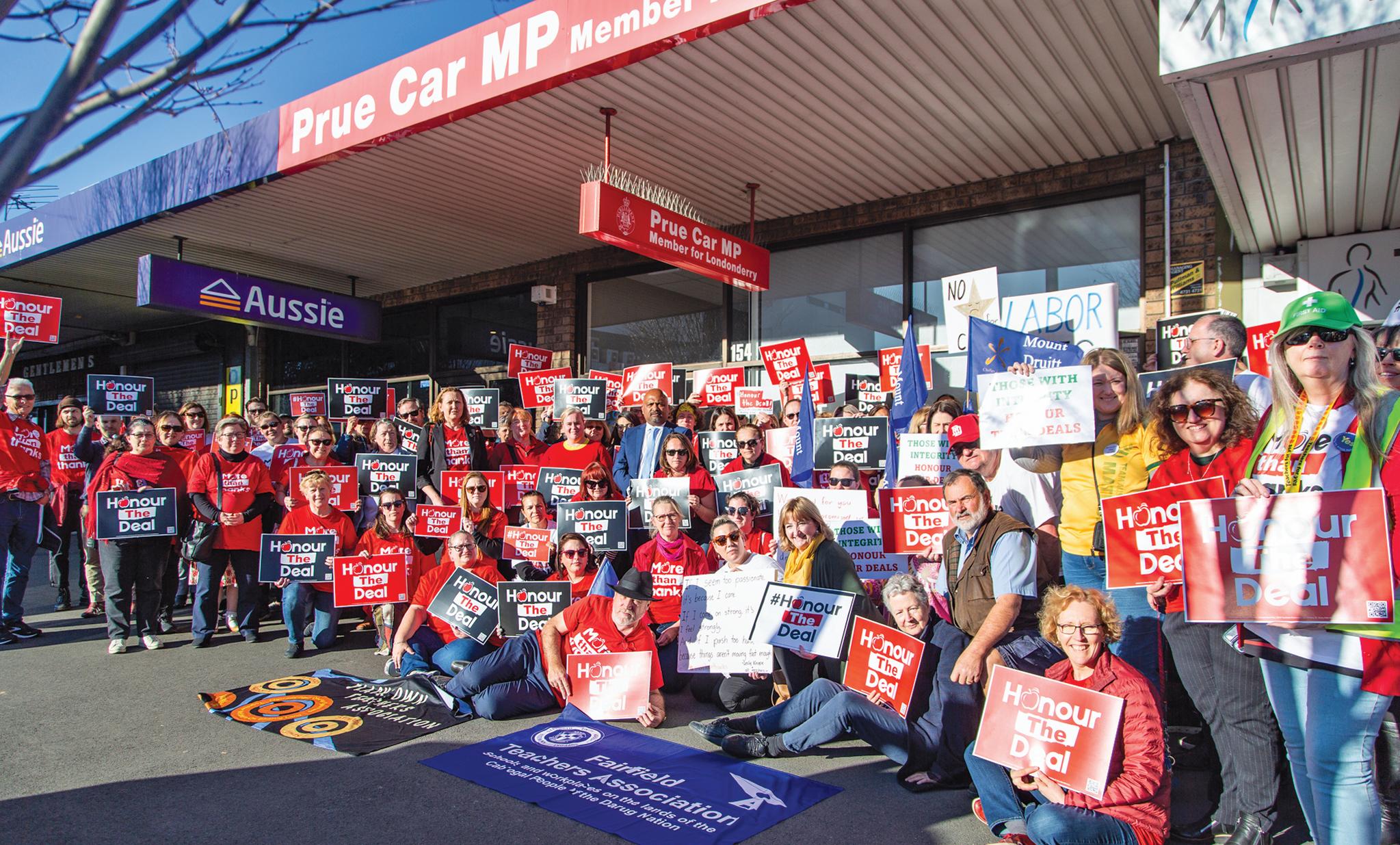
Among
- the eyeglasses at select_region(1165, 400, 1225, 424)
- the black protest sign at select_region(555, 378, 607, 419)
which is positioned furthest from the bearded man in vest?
the black protest sign at select_region(555, 378, 607, 419)

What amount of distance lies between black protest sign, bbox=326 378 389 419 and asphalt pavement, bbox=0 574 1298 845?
4197 mm

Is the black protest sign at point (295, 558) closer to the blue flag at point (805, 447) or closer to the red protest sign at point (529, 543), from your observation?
the red protest sign at point (529, 543)

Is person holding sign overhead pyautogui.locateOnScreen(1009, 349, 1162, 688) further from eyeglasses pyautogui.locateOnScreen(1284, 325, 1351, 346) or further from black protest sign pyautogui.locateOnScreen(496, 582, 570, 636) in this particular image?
black protest sign pyautogui.locateOnScreen(496, 582, 570, 636)

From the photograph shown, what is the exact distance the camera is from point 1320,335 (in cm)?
272

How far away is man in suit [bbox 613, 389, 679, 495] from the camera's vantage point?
7273mm

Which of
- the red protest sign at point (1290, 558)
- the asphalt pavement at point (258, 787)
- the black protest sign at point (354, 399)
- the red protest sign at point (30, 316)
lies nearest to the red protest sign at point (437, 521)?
the asphalt pavement at point (258, 787)

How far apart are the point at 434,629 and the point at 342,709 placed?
1103 millimetres

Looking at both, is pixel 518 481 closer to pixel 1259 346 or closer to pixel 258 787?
pixel 258 787

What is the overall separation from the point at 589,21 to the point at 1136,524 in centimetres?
515

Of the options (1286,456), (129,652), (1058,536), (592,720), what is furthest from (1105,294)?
(129,652)

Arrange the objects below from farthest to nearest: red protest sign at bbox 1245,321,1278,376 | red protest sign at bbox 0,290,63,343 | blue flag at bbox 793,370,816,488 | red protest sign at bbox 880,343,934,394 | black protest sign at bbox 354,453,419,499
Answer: red protest sign at bbox 0,290,63,343
red protest sign at bbox 880,343,934,394
black protest sign at bbox 354,453,419,499
blue flag at bbox 793,370,816,488
red protest sign at bbox 1245,321,1278,376

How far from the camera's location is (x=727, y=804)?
3.91 metres

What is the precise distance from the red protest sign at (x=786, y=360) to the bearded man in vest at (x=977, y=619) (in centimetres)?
429

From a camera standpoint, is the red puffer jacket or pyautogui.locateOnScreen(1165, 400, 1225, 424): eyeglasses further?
pyautogui.locateOnScreen(1165, 400, 1225, 424): eyeglasses
